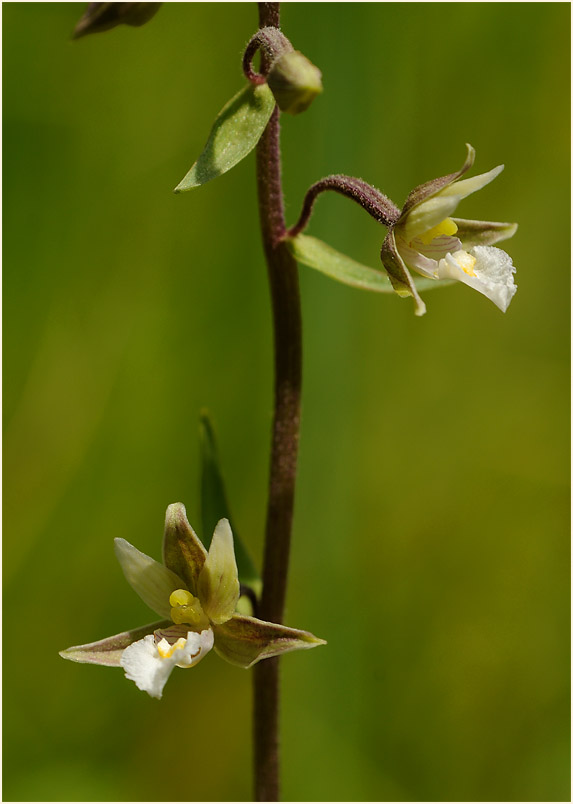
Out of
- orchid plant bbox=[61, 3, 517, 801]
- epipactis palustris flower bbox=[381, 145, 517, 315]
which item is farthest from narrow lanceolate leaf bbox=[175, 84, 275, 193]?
epipactis palustris flower bbox=[381, 145, 517, 315]

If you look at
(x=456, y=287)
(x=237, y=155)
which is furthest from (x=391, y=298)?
(x=237, y=155)

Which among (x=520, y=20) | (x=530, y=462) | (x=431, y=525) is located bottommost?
(x=431, y=525)

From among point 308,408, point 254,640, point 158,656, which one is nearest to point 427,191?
point 254,640

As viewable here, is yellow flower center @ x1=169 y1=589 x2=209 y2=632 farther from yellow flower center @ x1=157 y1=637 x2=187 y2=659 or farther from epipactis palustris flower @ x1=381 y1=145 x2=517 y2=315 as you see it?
epipactis palustris flower @ x1=381 y1=145 x2=517 y2=315

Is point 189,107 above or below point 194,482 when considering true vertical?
above

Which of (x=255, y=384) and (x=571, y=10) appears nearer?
(x=255, y=384)

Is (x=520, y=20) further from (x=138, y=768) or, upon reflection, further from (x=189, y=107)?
(x=138, y=768)
